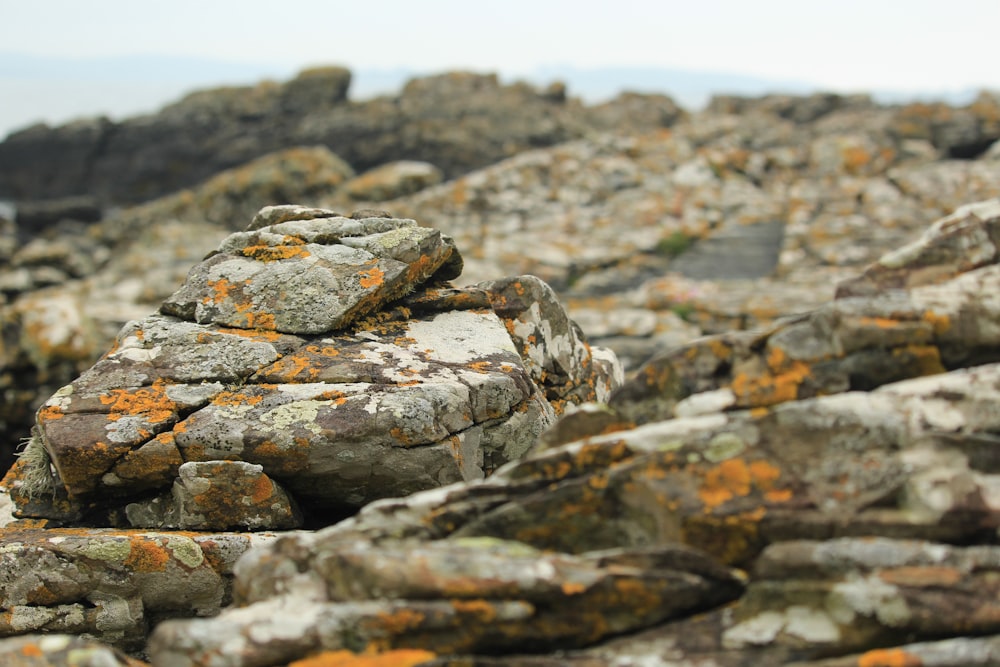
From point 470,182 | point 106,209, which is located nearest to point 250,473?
point 470,182

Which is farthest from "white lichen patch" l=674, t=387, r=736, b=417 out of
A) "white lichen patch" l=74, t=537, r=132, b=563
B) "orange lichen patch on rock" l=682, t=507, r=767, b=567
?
"white lichen patch" l=74, t=537, r=132, b=563

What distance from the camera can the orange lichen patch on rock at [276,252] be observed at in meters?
9.60

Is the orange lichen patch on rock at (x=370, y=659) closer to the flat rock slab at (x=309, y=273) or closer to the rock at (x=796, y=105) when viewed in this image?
the flat rock slab at (x=309, y=273)

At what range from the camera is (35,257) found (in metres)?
44.3

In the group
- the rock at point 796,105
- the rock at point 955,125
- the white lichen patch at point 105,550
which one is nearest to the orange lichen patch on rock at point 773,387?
the white lichen patch at point 105,550

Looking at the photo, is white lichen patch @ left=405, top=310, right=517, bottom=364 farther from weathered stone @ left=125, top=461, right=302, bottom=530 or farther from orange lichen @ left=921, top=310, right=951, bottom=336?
orange lichen @ left=921, top=310, right=951, bottom=336

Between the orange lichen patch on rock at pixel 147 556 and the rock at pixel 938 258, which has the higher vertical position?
the rock at pixel 938 258

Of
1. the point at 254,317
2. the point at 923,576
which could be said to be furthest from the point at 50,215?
the point at 923,576

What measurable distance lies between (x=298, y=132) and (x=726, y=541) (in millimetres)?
60346

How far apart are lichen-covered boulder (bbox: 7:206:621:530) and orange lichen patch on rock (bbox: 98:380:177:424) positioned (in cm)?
2

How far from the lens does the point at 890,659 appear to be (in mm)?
4492

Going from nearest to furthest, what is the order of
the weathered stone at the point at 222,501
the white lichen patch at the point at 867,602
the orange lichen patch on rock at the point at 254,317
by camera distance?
the white lichen patch at the point at 867,602
the weathered stone at the point at 222,501
the orange lichen patch on rock at the point at 254,317

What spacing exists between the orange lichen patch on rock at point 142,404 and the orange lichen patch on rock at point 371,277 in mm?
2411

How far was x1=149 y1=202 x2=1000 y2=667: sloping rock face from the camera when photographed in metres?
4.78
